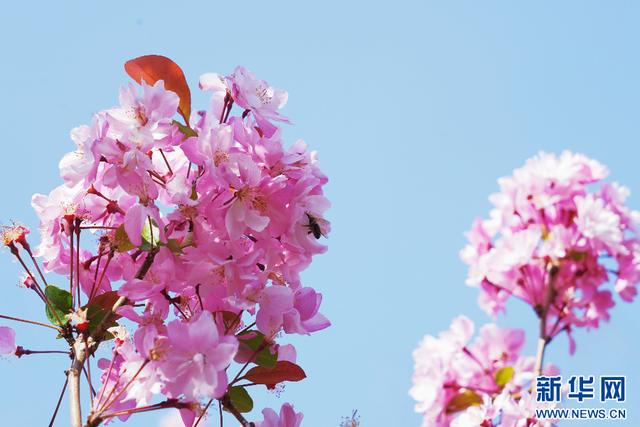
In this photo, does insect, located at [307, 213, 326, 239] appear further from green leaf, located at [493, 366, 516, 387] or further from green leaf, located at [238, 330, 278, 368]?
green leaf, located at [493, 366, 516, 387]

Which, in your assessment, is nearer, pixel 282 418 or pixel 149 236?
pixel 149 236

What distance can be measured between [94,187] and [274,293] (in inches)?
12.2

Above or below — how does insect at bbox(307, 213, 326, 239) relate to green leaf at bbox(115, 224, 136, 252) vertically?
above

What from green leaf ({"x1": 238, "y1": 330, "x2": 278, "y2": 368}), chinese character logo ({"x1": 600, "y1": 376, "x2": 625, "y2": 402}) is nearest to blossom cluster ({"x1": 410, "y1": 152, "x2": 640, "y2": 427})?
chinese character logo ({"x1": 600, "y1": 376, "x2": 625, "y2": 402})

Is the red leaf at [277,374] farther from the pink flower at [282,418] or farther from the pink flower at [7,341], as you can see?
the pink flower at [7,341]

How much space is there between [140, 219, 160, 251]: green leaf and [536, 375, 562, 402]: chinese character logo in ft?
2.10

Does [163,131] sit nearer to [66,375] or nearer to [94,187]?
[94,187]

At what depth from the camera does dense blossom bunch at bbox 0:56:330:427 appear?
0.92 metres

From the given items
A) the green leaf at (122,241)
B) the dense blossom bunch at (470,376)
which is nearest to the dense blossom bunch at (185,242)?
the green leaf at (122,241)

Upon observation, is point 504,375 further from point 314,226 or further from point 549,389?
point 314,226

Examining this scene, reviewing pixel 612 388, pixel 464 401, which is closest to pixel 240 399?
pixel 464 401

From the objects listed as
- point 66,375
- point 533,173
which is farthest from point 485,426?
point 66,375

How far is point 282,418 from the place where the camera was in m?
1.09

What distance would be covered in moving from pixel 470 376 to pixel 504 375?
0.08m
